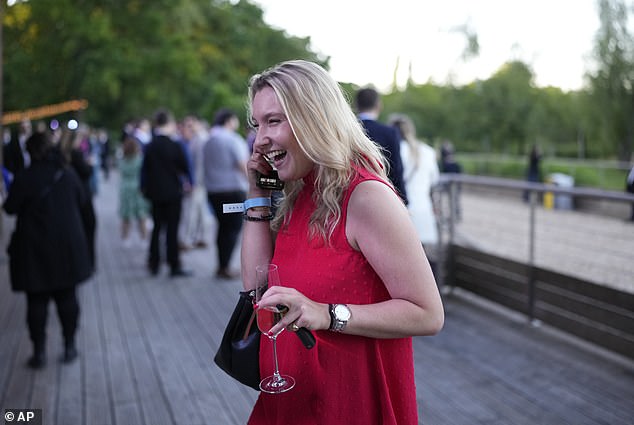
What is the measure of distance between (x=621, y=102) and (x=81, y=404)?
23.5 m

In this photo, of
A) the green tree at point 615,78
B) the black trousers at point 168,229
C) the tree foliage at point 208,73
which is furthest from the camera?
the green tree at point 615,78

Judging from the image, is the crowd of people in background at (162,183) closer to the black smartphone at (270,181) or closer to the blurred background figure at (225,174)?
the blurred background figure at (225,174)

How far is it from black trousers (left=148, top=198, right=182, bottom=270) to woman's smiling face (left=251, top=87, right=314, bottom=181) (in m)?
5.97

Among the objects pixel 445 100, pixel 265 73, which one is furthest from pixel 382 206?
pixel 445 100

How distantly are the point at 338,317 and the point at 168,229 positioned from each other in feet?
20.4

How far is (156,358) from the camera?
4848 mm

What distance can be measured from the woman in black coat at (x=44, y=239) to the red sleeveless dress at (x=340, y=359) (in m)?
3.24

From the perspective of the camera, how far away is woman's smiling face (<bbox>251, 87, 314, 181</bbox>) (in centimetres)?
167

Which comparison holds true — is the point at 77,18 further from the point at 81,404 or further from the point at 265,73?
the point at 265,73

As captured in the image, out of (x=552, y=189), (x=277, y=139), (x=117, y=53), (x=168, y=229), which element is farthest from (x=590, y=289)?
(x=117, y=53)

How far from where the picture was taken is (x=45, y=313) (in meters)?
4.66

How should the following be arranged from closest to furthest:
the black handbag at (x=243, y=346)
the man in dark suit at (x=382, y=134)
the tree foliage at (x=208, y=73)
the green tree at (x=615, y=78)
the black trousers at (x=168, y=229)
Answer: the black handbag at (x=243, y=346), the man in dark suit at (x=382, y=134), the black trousers at (x=168, y=229), the tree foliage at (x=208, y=73), the green tree at (x=615, y=78)

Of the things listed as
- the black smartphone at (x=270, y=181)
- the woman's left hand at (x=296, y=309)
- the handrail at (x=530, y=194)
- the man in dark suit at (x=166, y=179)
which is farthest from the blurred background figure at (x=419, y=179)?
the woman's left hand at (x=296, y=309)

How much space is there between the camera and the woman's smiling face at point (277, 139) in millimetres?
1665
